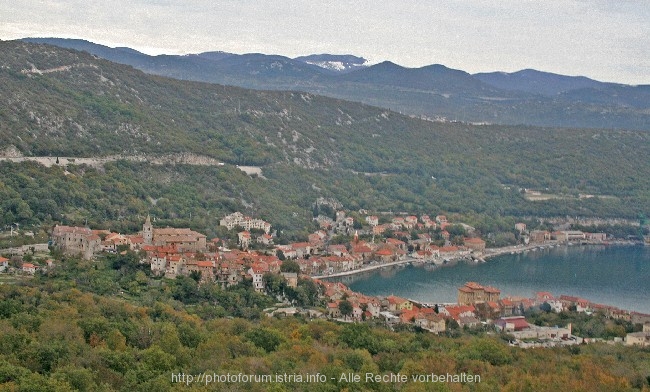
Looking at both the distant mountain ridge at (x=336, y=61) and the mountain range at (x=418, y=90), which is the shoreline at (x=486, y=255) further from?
the distant mountain ridge at (x=336, y=61)

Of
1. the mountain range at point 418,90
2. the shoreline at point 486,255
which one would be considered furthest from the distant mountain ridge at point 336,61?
the shoreline at point 486,255

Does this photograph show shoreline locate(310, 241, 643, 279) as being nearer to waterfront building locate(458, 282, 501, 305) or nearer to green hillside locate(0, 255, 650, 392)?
waterfront building locate(458, 282, 501, 305)

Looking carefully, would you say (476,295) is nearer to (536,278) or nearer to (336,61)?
(536,278)

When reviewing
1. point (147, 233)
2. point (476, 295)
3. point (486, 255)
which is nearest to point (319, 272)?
point (476, 295)

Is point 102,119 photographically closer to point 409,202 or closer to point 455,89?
point 409,202

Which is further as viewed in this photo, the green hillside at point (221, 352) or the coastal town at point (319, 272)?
the coastal town at point (319, 272)

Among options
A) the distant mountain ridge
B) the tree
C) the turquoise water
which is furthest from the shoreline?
the distant mountain ridge
